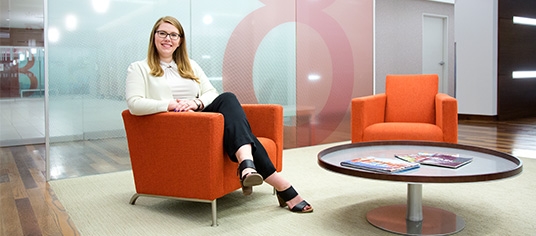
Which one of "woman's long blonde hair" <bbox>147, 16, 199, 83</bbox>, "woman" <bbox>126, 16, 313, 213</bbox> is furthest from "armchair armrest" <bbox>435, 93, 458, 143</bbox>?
"woman's long blonde hair" <bbox>147, 16, 199, 83</bbox>

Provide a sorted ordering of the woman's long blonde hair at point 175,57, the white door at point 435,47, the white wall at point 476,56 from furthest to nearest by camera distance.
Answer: the white door at point 435,47, the white wall at point 476,56, the woman's long blonde hair at point 175,57

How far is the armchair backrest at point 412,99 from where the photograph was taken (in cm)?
391

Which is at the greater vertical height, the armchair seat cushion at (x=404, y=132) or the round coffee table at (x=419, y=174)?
the armchair seat cushion at (x=404, y=132)

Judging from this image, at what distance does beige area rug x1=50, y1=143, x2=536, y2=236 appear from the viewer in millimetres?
2332

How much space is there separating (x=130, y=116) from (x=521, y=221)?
2247 mm

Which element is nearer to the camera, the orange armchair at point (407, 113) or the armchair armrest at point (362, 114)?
the orange armchair at point (407, 113)

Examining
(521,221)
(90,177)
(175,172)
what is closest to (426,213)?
(521,221)

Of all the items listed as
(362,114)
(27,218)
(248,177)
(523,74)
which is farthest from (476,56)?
(27,218)

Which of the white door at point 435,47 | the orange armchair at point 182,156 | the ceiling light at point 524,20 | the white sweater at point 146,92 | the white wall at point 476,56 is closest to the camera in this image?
the orange armchair at point 182,156

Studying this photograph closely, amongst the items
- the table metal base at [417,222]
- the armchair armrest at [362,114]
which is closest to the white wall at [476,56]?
the armchair armrest at [362,114]

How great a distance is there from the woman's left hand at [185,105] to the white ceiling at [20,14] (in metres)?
2.85

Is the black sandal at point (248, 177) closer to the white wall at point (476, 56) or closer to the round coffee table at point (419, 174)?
the round coffee table at point (419, 174)

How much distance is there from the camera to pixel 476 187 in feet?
10.3

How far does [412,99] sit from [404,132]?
0.56 m
